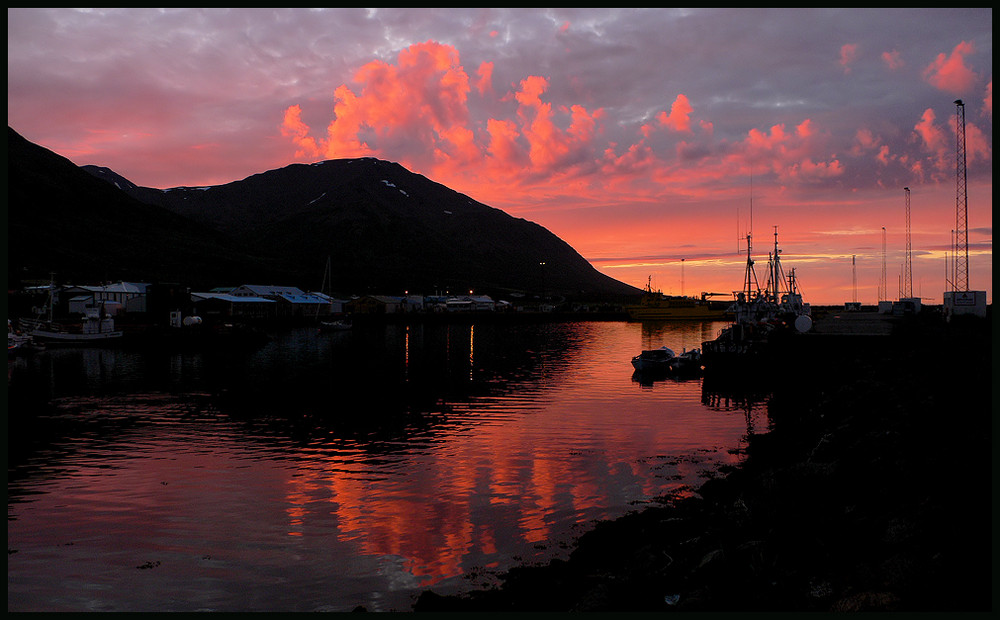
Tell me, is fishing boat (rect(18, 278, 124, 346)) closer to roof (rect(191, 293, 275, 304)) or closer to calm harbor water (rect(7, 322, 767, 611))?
calm harbor water (rect(7, 322, 767, 611))

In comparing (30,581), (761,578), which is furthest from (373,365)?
(761,578)

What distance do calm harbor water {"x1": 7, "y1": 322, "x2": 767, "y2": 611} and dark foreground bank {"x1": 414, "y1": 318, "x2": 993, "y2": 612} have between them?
94.1 inches

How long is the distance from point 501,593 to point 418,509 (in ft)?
27.4

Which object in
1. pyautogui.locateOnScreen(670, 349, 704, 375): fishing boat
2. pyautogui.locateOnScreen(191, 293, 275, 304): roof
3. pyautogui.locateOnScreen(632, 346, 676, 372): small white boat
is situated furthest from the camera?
pyautogui.locateOnScreen(191, 293, 275, 304): roof

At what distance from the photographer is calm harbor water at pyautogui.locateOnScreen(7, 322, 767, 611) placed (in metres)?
17.6

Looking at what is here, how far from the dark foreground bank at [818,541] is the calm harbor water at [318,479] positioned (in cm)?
239

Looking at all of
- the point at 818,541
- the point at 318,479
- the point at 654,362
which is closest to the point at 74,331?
the point at 654,362

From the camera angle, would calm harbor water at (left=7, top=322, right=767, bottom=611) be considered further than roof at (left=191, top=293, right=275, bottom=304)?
No

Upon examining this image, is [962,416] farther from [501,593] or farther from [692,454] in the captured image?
[501,593]

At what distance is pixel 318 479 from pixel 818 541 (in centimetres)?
1951

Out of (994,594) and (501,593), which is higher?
(994,594)

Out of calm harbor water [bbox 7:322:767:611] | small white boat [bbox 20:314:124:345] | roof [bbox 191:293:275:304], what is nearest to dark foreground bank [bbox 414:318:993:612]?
calm harbor water [bbox 7:322:767:611]

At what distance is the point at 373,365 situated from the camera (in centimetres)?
7919

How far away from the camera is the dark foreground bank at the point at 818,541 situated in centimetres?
1214
